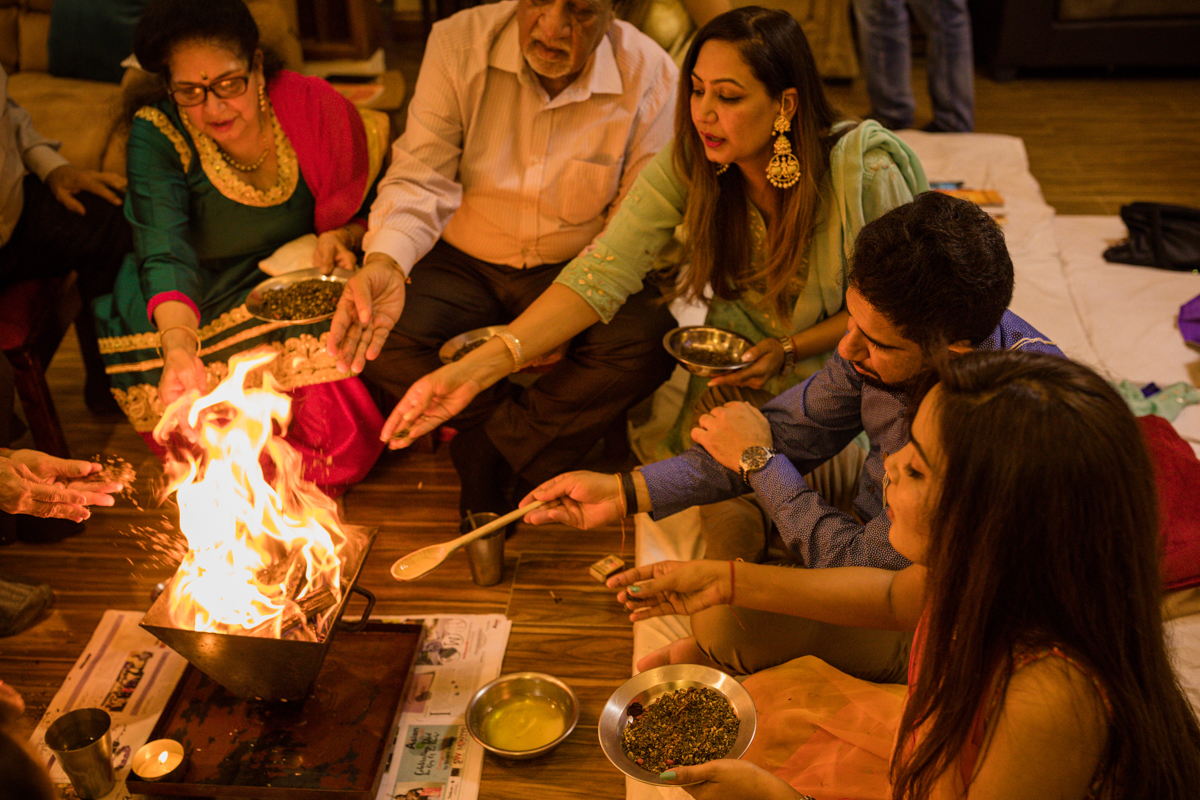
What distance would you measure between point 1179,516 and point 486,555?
1565 millimetres

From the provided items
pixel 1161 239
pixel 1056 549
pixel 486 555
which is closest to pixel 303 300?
pixel 486 555

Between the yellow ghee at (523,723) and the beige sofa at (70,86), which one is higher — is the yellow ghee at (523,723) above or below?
below

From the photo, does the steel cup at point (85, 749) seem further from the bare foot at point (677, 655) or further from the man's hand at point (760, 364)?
the man's hand at point (760, 364)

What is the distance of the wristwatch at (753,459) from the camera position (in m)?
Result: 1.96

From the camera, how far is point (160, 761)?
1854 millimetres

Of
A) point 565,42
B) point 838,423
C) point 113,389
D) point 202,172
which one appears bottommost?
point 113,389

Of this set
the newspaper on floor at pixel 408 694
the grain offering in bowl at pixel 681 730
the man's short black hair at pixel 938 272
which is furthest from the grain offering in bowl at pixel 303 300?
the man's short black hair at pixel 938 272

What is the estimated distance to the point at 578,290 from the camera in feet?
8.18

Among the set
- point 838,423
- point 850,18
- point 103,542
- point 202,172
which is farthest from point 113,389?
point 850,18

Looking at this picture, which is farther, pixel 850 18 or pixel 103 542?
pixel 850 18

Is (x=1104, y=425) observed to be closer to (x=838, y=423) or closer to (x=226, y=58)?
(x=838, y=423)

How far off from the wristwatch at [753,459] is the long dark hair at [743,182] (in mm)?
546

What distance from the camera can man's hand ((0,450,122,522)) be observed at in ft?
5.91

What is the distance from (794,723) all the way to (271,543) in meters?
1.13
